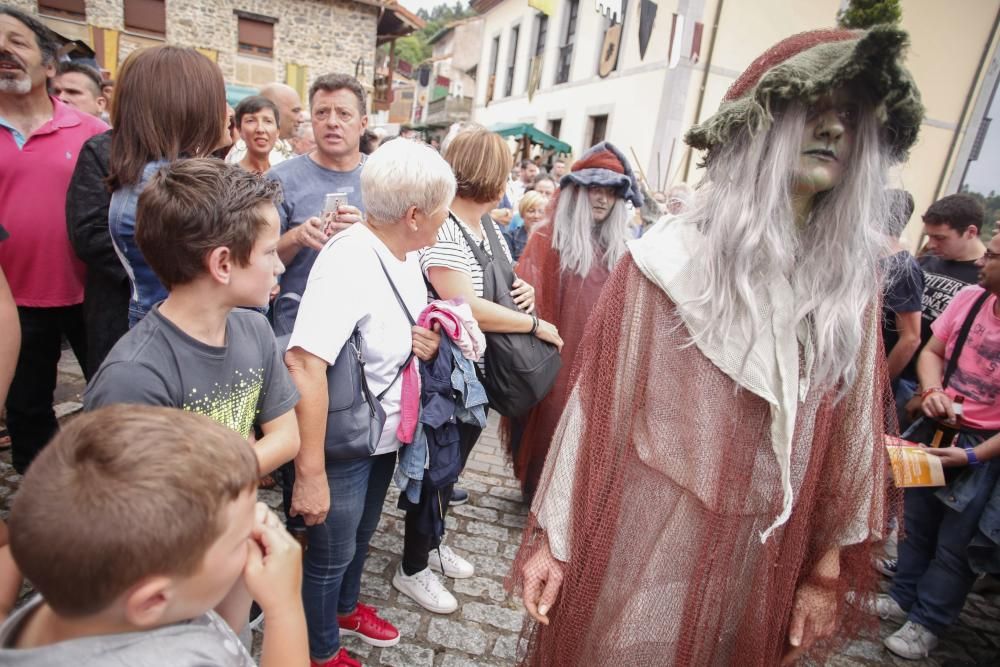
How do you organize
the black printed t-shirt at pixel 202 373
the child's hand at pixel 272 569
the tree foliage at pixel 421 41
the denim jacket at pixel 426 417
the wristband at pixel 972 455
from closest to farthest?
the child's hand at pixel 272 569, the black printed t-shirt at pixel 202 373, the denim jacket at pixel 426 417, the wristband at pixel 972 455, the tree foliage at pixel 421 41

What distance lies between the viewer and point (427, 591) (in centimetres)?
247

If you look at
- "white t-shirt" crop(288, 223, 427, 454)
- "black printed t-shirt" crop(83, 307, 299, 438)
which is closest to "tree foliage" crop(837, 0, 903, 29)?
"white t-shirt" crop(288, 223, 427, 454)

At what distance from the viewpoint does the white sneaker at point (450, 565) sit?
2689 mm

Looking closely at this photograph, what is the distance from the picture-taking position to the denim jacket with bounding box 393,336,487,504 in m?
1.90

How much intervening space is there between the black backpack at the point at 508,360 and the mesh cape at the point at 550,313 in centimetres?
75

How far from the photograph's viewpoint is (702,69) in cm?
1214

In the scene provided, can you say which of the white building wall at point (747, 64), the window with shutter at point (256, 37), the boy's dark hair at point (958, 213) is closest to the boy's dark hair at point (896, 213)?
the boy's dark hair at point (958, 213)

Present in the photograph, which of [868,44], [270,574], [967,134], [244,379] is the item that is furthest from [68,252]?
[967,134]

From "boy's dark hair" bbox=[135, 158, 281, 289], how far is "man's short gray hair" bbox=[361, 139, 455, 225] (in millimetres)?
422

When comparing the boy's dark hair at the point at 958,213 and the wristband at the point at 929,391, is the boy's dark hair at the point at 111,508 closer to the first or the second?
the wristband at the point at 929,391

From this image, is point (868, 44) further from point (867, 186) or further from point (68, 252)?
point (68, 252)

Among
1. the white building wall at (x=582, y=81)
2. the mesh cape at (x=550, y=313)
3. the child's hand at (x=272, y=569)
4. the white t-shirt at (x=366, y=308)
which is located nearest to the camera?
the child's hand at (x=272, y=569)

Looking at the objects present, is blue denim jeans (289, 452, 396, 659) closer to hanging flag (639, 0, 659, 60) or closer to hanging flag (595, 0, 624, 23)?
hanging flag (595, 0, 624, 23)

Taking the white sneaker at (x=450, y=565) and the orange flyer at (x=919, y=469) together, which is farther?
the white sneaker at (x=450, y=565)
